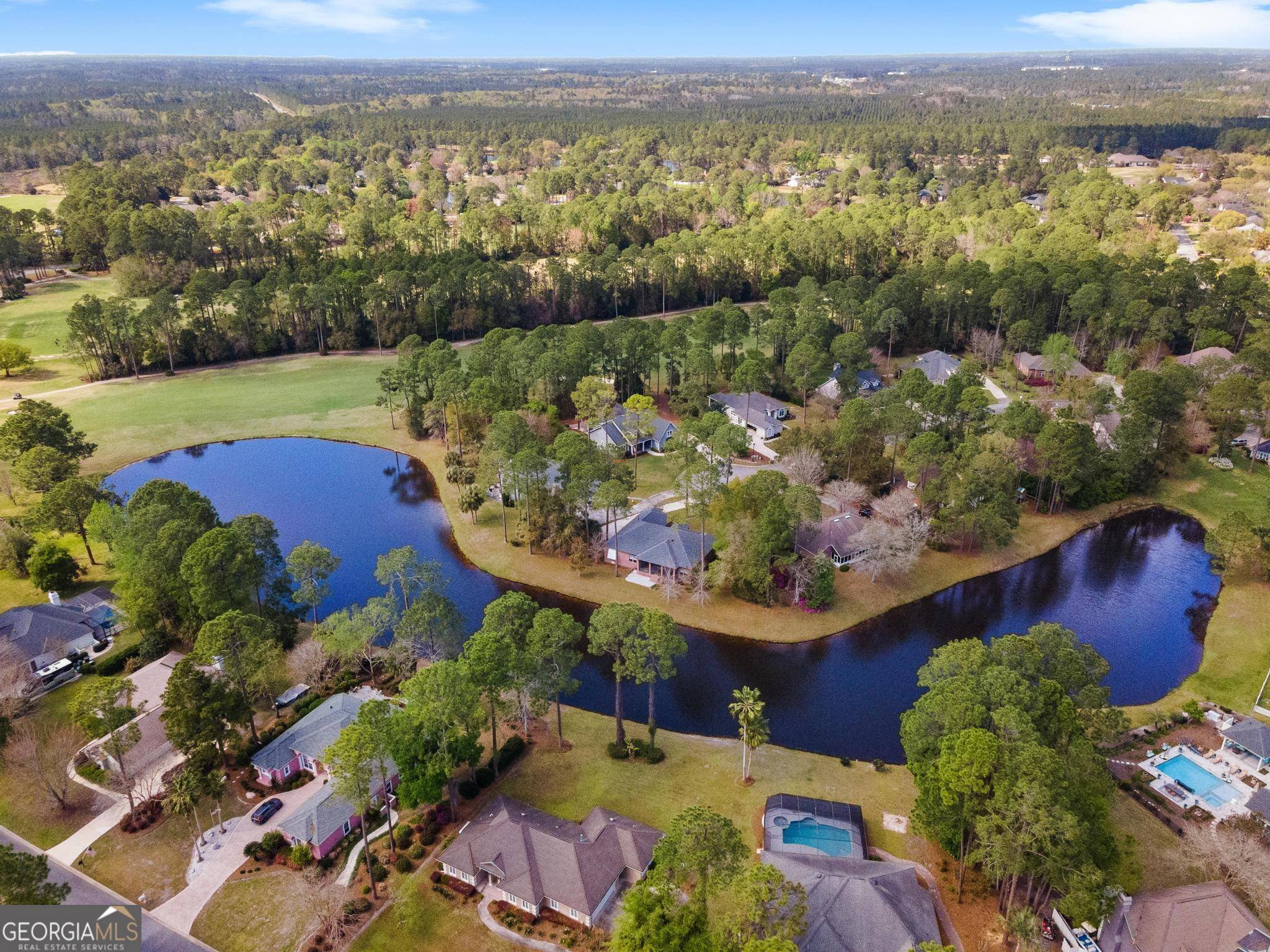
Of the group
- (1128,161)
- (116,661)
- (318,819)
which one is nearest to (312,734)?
(318,819)

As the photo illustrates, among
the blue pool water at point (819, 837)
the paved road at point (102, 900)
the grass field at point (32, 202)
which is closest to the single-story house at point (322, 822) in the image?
the paved road at point (102, 900)

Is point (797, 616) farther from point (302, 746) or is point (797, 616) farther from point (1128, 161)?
point (1128, 161)

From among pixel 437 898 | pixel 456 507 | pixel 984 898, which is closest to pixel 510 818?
pixel 437 898

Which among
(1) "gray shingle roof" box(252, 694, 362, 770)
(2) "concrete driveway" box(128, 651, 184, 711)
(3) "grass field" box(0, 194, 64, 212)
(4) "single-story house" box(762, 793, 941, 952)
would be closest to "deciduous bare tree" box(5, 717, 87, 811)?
(2) "concrete driveway" box(128, 651, 184, 711)

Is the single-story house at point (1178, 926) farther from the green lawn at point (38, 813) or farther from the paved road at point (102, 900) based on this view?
the green lawn at point (38, 813)

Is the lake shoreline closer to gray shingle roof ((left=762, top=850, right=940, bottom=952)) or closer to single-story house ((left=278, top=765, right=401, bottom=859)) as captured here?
gray shingle roof ((left=762, top=850, right=940, bottom=952))

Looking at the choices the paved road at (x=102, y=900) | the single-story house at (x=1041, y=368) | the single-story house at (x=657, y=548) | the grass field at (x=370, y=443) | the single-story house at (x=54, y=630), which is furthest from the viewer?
the single-story house at (x=1041, y=368)
